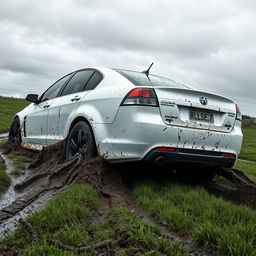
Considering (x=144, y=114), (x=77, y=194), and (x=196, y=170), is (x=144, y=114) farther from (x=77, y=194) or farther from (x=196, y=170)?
(x=196, y=170)

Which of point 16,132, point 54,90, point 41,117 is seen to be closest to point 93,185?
point 41,117

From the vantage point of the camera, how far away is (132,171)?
4250 millimetres

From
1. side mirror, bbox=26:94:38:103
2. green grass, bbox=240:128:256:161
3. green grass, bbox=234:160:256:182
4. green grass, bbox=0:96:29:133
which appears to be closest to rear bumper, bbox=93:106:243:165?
green grass, bbox=234:160:256:182

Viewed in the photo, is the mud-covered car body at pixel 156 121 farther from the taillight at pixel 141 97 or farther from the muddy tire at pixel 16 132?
the muddy tire at pixel 16 132

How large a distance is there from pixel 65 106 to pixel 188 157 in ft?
7.38

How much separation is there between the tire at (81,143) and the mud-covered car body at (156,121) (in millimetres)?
94

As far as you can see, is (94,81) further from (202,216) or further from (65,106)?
(202,216)

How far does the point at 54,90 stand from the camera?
5926 millimetres

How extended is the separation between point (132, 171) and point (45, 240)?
2272 mm

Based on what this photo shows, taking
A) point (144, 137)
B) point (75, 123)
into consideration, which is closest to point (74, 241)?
point (144, 137)

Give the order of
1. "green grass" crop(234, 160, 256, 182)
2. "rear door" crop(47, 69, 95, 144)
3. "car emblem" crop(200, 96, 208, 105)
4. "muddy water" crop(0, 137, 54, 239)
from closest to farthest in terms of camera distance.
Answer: "muddy water" crop(0, 137, 54, 239)
"car emblem" crop(200, 96, 208, 105)
"rear door" crop(47, 69, 95, 144)
"green grass" crop(234, 160, 256, 182)

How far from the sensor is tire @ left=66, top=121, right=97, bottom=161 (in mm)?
3831

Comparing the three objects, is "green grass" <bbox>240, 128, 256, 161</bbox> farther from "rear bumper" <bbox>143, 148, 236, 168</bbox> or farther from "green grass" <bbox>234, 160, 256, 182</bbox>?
"rear bumper" <bbox>143, 148, 236, 168</bbox>

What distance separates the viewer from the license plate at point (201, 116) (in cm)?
362
